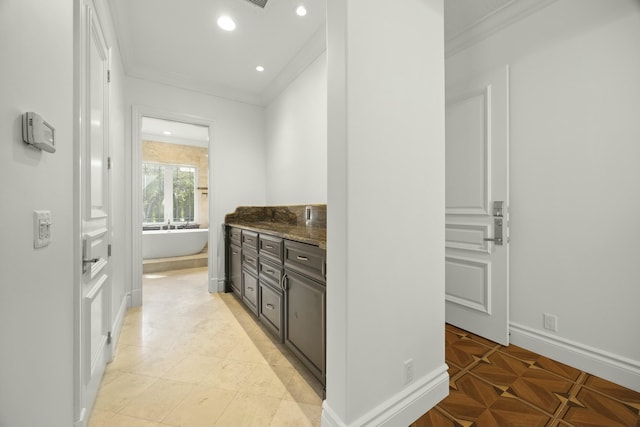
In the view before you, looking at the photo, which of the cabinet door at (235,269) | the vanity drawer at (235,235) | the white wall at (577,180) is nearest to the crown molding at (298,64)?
the white wall at (577,180)

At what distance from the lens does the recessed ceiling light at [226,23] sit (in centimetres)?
229

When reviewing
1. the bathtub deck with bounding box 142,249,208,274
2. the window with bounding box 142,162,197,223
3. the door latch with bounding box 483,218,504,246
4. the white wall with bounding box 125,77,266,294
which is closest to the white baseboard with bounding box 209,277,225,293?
the white wall with bounding box 125,77,266,294

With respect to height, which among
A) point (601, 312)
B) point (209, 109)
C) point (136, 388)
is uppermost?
point (209, 109)

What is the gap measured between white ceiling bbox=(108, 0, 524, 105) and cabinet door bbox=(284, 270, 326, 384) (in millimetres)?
2208

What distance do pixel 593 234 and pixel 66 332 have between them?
292cm

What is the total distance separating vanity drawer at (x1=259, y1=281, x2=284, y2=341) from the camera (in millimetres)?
2018

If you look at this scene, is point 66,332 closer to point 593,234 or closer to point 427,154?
point 427,154

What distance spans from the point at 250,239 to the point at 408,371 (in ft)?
5.92

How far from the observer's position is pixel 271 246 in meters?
2.15

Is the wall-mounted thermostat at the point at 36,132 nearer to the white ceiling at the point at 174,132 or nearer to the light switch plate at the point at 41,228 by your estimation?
the light switch plate at the point at 41,228

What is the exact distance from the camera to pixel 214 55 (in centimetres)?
285

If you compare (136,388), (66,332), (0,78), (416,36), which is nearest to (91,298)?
(66,332)

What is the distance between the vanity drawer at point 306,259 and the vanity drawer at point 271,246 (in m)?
0.10

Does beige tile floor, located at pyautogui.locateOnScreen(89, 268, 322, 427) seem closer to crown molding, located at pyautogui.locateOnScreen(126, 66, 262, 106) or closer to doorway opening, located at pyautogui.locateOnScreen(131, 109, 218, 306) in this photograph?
doorway opening, located at pyautogui.locateOnScreen(131, 109, 218, 306)
